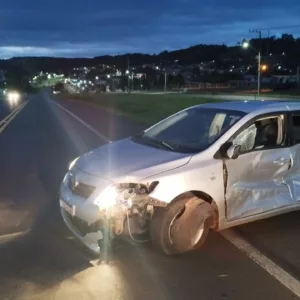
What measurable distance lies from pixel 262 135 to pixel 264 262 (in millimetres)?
1667

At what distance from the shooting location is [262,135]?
6.41 m

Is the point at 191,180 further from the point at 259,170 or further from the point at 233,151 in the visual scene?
the point at 259,170

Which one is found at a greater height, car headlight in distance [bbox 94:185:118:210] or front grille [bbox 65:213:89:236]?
car headlight in distance [bbox 94:185:118:210]

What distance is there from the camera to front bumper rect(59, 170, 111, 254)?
5441mm

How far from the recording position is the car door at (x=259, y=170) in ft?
19.6

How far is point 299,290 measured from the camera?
185 inches

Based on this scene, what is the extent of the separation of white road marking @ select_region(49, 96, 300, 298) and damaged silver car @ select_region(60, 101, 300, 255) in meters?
0.26

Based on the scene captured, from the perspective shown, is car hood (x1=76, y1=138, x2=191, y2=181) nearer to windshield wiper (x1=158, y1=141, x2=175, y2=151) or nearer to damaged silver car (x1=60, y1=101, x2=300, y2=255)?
damaged silver car (x1=60, y1=101, x2=300, y2=255)

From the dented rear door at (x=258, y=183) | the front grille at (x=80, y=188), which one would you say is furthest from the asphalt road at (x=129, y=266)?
the front grille at (x=80, y=188)

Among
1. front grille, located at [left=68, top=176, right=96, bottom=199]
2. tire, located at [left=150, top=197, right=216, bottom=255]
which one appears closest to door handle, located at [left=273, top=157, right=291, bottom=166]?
tire, located at [left=150, top=197, right=216, bottom=255]

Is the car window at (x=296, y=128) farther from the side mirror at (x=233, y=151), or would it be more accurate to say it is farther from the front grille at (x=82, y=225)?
the front grille at (x=82, y=225)

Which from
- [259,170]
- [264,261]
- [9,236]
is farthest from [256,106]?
[9,236]

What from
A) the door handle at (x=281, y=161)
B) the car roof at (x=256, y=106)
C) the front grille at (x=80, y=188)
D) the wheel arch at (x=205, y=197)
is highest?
the car roof at (x=256, y=106)

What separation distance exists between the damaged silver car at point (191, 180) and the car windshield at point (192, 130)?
0.02 meters
